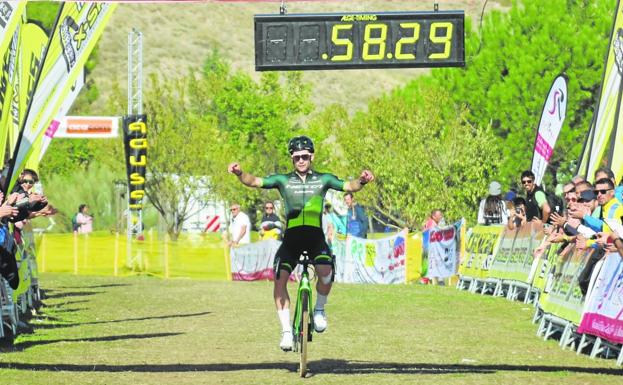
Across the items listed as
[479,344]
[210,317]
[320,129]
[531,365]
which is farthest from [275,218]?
[320,129]

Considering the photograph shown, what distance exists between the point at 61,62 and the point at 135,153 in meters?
21.1

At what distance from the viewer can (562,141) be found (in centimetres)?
6694

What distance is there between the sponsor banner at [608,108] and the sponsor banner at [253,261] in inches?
591

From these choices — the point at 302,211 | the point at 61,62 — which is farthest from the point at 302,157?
the point at 61,62

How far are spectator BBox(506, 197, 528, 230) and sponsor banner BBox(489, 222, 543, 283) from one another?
0.10m

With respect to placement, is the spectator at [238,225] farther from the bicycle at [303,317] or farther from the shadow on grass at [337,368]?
the bicycle at [303,317]

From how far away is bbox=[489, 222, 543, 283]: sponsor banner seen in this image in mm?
22422

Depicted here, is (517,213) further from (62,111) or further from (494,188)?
(62,111)

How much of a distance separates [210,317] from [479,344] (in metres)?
5.70

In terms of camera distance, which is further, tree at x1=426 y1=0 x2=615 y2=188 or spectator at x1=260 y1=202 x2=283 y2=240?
tree at x1=426 y1=0 x2=615 y2=188

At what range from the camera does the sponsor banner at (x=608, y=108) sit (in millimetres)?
17766

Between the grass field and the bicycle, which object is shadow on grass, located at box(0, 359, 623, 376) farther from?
the bicycle

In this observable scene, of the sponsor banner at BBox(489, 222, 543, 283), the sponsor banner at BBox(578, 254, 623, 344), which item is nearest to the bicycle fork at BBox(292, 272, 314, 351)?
the sponsor banner at BBox(578, 254, 623, 344)

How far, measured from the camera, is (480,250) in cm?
Result: 2717
